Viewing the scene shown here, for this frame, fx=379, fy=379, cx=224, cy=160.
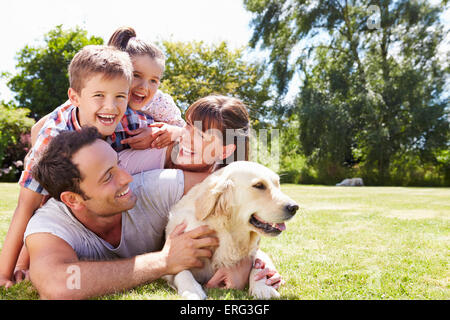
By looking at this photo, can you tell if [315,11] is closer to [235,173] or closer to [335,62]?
[335,62]

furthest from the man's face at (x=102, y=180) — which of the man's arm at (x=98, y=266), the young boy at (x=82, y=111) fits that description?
the young boy at (x=82, y=111)

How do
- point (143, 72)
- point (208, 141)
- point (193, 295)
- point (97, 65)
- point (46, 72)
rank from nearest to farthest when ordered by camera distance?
point (193, 295) < point (97, 65) < point (208, 141) < point (143, 72) < point (46, 72)

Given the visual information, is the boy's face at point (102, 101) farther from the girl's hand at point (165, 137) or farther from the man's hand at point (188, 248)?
the man's hand at point (188, 248)

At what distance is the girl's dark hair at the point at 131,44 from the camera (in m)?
3.85

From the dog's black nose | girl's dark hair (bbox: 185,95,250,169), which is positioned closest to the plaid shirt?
girl's dark hair (bbox: 185,95,250,169)

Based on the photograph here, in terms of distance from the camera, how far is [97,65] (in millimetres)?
3221

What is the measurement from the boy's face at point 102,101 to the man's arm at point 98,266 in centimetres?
107

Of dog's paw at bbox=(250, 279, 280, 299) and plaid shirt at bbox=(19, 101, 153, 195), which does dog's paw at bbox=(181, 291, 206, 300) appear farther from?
plaid shirt at bbox=(19, 101, 153, 195)

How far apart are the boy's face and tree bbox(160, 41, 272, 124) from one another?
80.2ft

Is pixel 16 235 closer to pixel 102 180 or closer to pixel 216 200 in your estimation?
pixel 102 180

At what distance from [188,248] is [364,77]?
26196mm

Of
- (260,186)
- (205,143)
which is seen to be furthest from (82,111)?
(260,186)
